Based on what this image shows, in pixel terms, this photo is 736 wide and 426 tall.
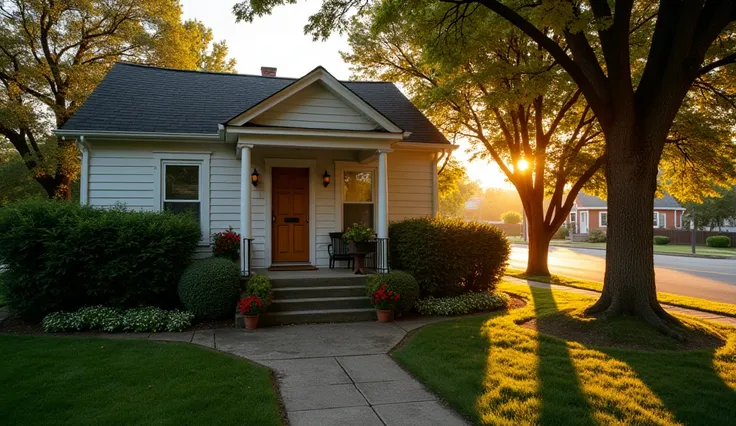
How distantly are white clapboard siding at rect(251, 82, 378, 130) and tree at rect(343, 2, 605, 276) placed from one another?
9.58 ft

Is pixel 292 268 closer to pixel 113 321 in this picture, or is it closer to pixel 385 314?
pixel 385 314

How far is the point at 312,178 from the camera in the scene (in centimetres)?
1059

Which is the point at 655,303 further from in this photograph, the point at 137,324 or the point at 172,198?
the point at 172,198

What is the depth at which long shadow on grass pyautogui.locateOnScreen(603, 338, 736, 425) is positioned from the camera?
3863 mm

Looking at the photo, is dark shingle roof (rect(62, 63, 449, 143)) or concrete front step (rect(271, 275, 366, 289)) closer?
concrete front step (rect(271, 275, 366, 289))

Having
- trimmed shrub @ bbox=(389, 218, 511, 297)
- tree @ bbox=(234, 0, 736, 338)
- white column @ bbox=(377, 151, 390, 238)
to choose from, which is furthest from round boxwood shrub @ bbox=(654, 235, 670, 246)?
white column @ bbox=(377, 151, 390, 238)

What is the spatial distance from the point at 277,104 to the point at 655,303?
754 centimetres

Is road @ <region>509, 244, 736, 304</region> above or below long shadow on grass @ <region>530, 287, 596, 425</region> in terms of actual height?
below

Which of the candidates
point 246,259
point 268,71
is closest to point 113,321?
point 246,259

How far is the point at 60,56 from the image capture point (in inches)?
765

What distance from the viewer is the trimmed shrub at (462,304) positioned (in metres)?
8.37

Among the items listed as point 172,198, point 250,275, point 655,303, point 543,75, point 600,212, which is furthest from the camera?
point 600,212

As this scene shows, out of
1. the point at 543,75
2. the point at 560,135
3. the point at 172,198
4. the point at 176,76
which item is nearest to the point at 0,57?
the point at 176,76

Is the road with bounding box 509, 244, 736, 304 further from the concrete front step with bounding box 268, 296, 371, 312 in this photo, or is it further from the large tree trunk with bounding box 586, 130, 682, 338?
the concrete front step with bounding box 268, 296, 371, 312
